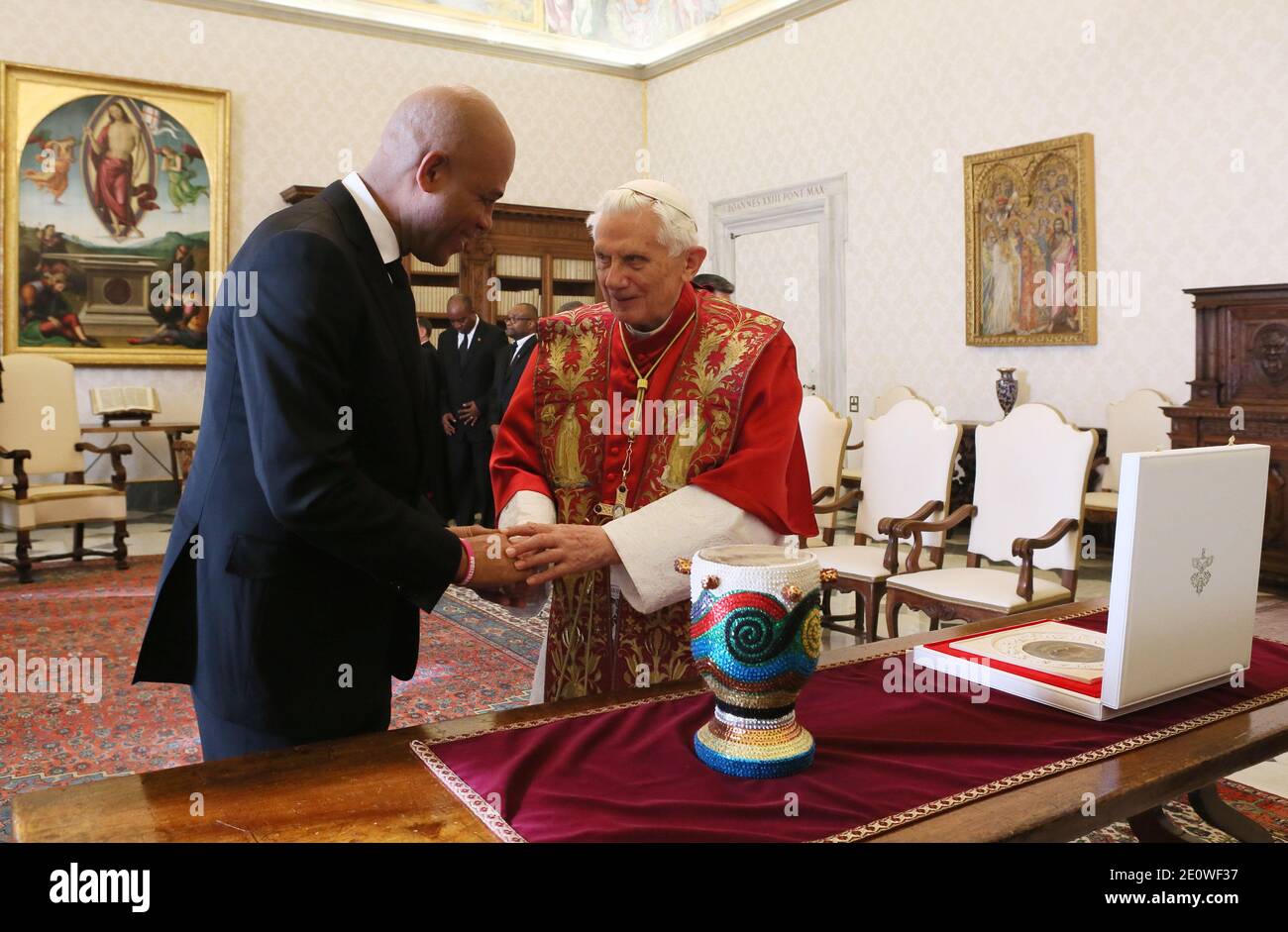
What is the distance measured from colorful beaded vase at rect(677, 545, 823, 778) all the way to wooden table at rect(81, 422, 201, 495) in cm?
793

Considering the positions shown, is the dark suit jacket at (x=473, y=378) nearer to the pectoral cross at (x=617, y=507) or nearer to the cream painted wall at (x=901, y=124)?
the cream painted wall at (x=901, y=124)

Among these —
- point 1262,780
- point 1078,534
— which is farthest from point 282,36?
point 1262,780

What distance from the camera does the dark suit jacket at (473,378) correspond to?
904 centimetres

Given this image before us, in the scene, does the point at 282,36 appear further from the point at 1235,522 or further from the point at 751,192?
the point at 1235,522

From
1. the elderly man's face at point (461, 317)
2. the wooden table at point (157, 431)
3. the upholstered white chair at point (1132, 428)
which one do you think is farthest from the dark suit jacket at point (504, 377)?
the upholstered white chair at point (1132, 428)

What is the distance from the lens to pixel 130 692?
4.52m

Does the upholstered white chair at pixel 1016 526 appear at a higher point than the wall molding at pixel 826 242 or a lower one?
lower

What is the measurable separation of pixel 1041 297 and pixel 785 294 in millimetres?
2864

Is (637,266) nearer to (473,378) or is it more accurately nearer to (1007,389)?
(1007,389)

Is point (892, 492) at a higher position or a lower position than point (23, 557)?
higher

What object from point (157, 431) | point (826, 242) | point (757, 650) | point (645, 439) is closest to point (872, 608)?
point (645, 439)

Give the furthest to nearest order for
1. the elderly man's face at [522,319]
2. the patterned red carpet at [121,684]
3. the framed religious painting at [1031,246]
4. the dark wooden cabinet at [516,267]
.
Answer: the dark wooden cabinet at [516,267], the elderly man's face at [522,319], the framed religious painting at [1031,246], the patterned red carpet at [121,684]

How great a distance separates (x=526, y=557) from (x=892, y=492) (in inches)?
131

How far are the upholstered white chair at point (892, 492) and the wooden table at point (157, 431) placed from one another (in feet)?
18.9
